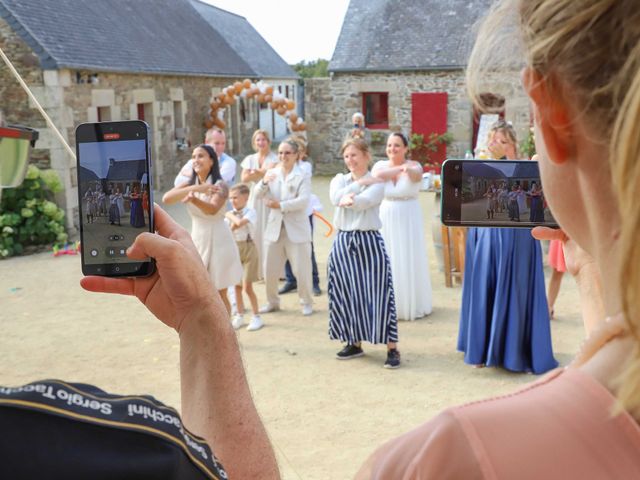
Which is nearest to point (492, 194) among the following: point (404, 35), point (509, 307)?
point (509, 307)

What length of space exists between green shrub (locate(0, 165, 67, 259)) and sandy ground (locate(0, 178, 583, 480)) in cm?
240

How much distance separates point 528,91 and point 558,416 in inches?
13.5

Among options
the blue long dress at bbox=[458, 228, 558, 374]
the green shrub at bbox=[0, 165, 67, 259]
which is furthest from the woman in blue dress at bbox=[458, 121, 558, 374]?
the green shrub at bbox=[0, 165, 67, 259]

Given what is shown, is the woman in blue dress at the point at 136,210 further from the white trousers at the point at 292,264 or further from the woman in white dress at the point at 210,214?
the white trousers at the point at 292,264

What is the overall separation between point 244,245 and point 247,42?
70.6 feet

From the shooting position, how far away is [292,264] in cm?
789

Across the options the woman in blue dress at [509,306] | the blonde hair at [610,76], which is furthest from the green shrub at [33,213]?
the blonde hair at [610,76]

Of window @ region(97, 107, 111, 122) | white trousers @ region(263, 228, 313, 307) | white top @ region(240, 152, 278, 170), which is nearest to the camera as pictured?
white trousers @ region(263, 228, 313, 307)

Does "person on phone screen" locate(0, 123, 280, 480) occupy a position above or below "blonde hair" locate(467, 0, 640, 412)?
below

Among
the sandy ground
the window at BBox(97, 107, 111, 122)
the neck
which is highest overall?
the window at BBox(97, 107, 111, 122)

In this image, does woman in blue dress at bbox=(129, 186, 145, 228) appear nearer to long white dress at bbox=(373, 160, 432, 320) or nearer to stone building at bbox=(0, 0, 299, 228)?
long white dress at bbox=(373, 160, 432, 320)

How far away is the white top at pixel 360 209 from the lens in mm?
6461

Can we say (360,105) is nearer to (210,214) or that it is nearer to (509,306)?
(210,214)

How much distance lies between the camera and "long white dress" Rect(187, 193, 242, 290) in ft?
22.1
